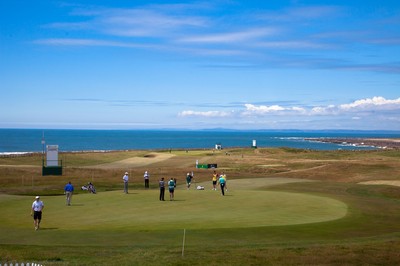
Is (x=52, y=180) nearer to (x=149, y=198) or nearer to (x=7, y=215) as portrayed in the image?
(x=149, y=198)

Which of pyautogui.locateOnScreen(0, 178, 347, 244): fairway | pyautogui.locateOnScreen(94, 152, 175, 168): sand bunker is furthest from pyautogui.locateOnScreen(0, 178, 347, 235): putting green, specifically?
pyautogui.locateOnScreen(94, 152, 175, 168): sand bunker

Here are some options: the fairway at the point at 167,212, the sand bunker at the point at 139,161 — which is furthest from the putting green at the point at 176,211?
the sand bunker at the point at 139,161

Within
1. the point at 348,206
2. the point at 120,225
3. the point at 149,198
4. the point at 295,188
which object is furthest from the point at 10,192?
the point at 348,206

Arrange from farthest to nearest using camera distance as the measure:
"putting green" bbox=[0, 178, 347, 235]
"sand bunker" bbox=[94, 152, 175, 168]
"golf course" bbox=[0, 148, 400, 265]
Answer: "sand bunker" bbox=[94, 152, 175, 168], "putting green" bbox=[0, 178, 347, 235], "golf course" bbox=[0, 148, 400, 265]

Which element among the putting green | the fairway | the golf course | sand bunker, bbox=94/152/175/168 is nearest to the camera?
the golf course

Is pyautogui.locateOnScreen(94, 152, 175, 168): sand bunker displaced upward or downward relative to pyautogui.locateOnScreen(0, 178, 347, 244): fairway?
downward

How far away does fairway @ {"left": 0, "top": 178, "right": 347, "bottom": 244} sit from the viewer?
2919cm

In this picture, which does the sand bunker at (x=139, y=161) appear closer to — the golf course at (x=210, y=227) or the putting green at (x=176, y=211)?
the golf course at (x=210, y=227)

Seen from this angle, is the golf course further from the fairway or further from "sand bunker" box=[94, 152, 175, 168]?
"sand bunker" box=[94, 152, 175, 168]

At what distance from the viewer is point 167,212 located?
34.4m

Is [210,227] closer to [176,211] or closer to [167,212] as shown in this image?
[167,212]

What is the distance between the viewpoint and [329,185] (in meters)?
54.3

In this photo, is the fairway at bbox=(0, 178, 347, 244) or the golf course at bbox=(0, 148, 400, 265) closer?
the golf course at bbox=(0, 148, 400, 265)

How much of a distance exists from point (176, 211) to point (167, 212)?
81 centimetres
